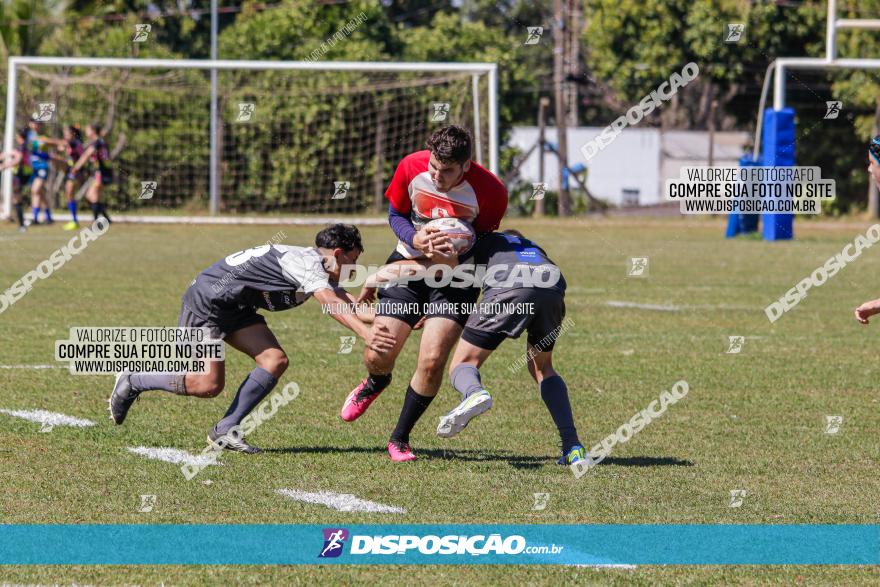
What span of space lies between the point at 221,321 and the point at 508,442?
1.90 metres

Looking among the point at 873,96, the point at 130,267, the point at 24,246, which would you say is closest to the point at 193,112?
the point at 24,246

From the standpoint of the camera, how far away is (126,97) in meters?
34.2

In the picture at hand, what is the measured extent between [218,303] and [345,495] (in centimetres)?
175

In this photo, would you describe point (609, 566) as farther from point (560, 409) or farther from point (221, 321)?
point (221, 321)

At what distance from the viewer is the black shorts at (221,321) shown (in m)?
8.09

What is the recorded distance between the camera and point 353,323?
7.61 metres

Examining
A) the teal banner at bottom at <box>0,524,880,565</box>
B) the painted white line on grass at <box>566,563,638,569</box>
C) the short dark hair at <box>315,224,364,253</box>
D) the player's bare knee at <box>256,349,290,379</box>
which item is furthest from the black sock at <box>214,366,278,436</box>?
the painted white line on grass at <box>566,563,638,569</box>

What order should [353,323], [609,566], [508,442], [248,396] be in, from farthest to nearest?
1. [508,442]
2. [248,396]
3. [353,323]
4. [609,566]

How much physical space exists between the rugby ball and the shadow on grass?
120 cm

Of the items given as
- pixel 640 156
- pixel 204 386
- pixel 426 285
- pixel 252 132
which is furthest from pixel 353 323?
pixel 640 156

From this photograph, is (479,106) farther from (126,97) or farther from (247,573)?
(247,573)

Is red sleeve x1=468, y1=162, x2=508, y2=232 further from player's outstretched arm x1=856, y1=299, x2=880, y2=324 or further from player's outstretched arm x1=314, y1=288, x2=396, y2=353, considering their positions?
player's outstretched arm x1=856, y1=299, x2=880, y2=324

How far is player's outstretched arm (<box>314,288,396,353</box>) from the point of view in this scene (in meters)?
7.50

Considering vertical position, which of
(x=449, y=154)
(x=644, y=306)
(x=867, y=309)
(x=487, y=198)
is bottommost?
(x=644, y=306)
